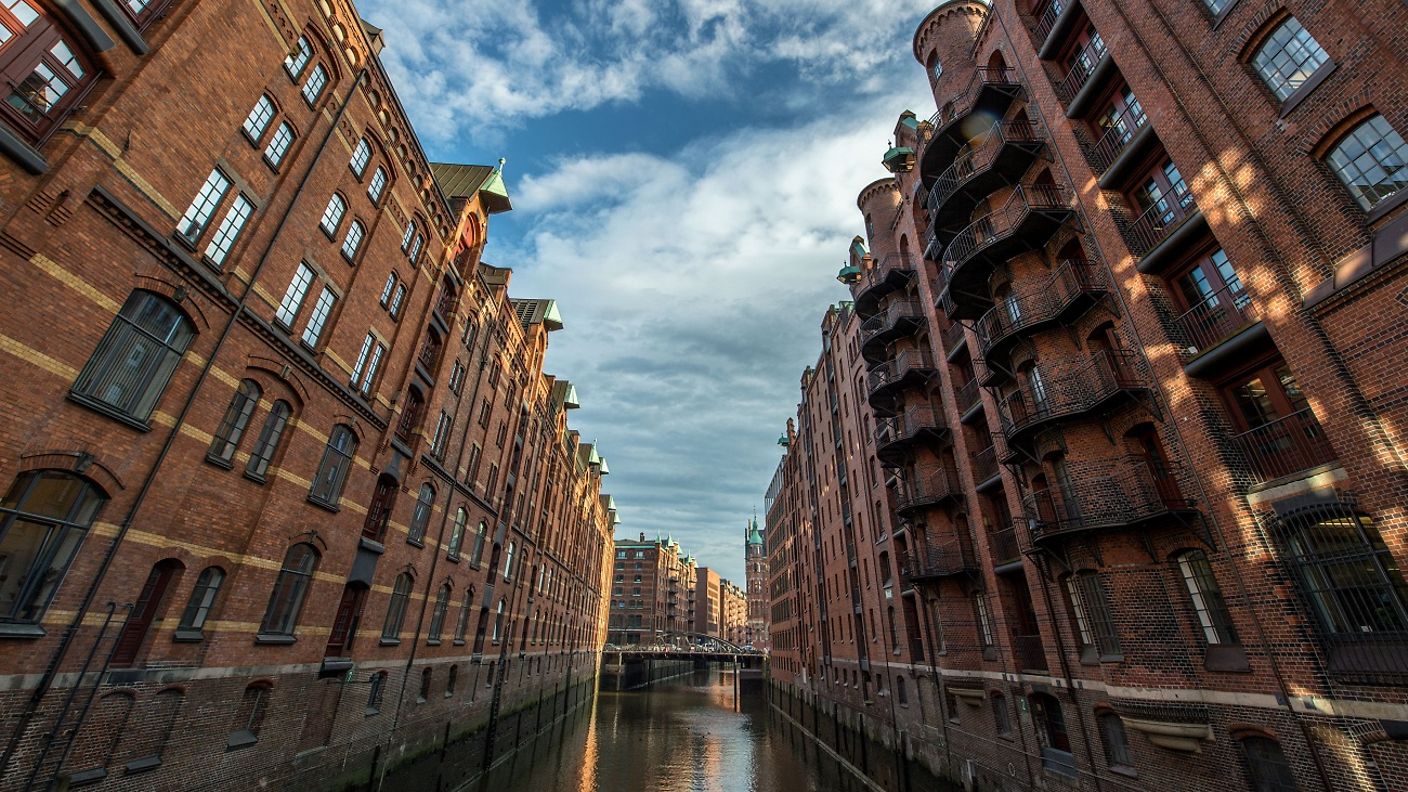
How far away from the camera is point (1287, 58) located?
9641 mm

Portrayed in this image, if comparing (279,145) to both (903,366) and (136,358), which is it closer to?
(136,358)

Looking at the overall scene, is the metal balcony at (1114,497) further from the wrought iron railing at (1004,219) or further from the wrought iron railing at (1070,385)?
the wrought iron railing at (1004,219)

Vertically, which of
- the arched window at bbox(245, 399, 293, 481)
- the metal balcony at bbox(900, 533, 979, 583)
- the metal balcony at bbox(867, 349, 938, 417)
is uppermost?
the metal balcony at bbox(867, 349, 938, 417)

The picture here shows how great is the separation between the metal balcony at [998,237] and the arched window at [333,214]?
1900cm

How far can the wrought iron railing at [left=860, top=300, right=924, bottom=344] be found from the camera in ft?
77.1

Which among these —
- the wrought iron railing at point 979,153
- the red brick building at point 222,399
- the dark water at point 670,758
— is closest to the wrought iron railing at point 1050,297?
the wrought iron railing at point 979,153

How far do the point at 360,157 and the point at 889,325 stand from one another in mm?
21070

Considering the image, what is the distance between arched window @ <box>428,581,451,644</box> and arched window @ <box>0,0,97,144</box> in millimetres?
19767

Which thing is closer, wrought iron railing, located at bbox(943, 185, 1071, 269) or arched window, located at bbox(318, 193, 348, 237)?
wrought iron railing, located at bbox(943, 185, 1071, 269)

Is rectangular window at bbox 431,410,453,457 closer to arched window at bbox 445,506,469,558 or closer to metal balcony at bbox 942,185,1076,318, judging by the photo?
arched window at bbox 445,506,469,558

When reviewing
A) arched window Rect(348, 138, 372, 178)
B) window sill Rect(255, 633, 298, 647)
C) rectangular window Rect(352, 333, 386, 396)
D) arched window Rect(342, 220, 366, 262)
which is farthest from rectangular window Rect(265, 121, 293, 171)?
window sill Rect(255, 633, 298, 647)

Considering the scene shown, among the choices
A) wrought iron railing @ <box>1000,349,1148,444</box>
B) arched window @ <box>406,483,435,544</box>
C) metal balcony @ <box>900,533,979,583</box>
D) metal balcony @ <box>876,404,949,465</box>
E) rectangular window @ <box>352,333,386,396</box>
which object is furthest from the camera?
metal balcony @ <box>876,404,949,465</box>

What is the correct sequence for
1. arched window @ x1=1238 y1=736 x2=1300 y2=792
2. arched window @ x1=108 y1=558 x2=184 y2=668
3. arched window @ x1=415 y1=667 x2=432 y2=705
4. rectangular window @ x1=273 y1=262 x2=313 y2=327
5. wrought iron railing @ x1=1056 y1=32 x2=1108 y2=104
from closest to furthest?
arched window @ x1=1238 y1=736 x2=1300 y2=792
arched window @ x1=108 y1=558 x2=184 y2=668
rectangular window @ x1=273 y1=262 x2=313 y2=327
wrought iron railing @ x1=1056 y1=32 x2=1108 y2=104
arched window @ x1=415 y1=667 x2=432 y2=705

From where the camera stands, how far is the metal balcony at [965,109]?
16.8 m
